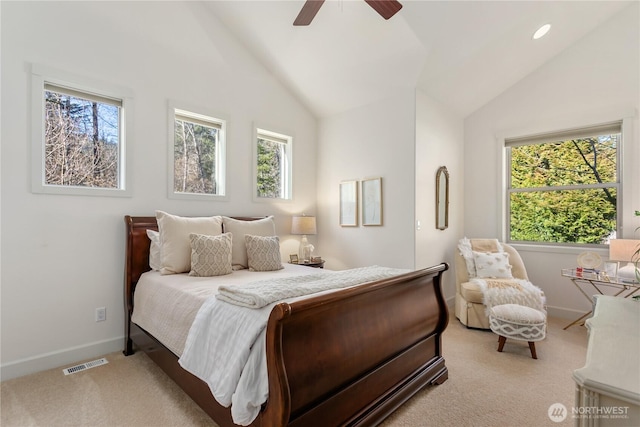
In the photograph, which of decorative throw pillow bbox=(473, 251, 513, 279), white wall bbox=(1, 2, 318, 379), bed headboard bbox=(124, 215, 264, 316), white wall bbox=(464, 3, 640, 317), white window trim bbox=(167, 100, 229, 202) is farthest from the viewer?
decorative throw pillow bbox=(473, 251, 513, 279)

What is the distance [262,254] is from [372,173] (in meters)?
1.85

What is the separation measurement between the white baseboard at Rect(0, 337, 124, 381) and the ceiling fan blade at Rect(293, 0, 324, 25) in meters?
3.26

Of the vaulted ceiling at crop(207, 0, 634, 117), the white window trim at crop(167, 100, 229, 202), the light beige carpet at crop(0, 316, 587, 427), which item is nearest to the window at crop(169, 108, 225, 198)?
the white window trim at crop(167, 100, 229, 202)

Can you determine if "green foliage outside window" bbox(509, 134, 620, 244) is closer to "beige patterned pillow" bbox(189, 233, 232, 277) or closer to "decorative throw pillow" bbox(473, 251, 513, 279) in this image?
"decorative throw pillow" bbox(473, 251, 513, 279)

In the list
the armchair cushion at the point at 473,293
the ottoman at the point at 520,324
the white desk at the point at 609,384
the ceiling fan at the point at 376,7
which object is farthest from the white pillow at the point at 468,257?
the white desk at the point at 609,384

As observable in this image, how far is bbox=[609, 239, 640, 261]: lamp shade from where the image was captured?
3004 mm

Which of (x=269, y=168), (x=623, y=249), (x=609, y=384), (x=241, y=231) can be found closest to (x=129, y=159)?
(x=241, y=231)

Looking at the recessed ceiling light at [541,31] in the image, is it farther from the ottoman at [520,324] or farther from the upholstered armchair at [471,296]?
the ottoman at [520,324]

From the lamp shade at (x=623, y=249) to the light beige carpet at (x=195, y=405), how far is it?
105cm

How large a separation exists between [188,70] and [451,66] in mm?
2874

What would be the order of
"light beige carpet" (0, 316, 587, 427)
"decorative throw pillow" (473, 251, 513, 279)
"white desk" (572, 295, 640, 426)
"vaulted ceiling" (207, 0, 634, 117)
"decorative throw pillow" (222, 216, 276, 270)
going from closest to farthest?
"white desk" (572, 295, 640, 426) → "light beige carpet" (0, 316, 587, 427) → "vaulted ceiling" (207, 0, 634, 117) → "decorative throw pillow" (222, 216, 276, 270) → "decorative throw pillow" (473, 251, 513, 279)

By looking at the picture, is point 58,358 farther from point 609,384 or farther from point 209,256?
point 609,384

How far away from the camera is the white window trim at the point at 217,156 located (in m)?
3.22

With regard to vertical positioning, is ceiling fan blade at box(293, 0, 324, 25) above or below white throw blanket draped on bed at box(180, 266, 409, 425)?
above
